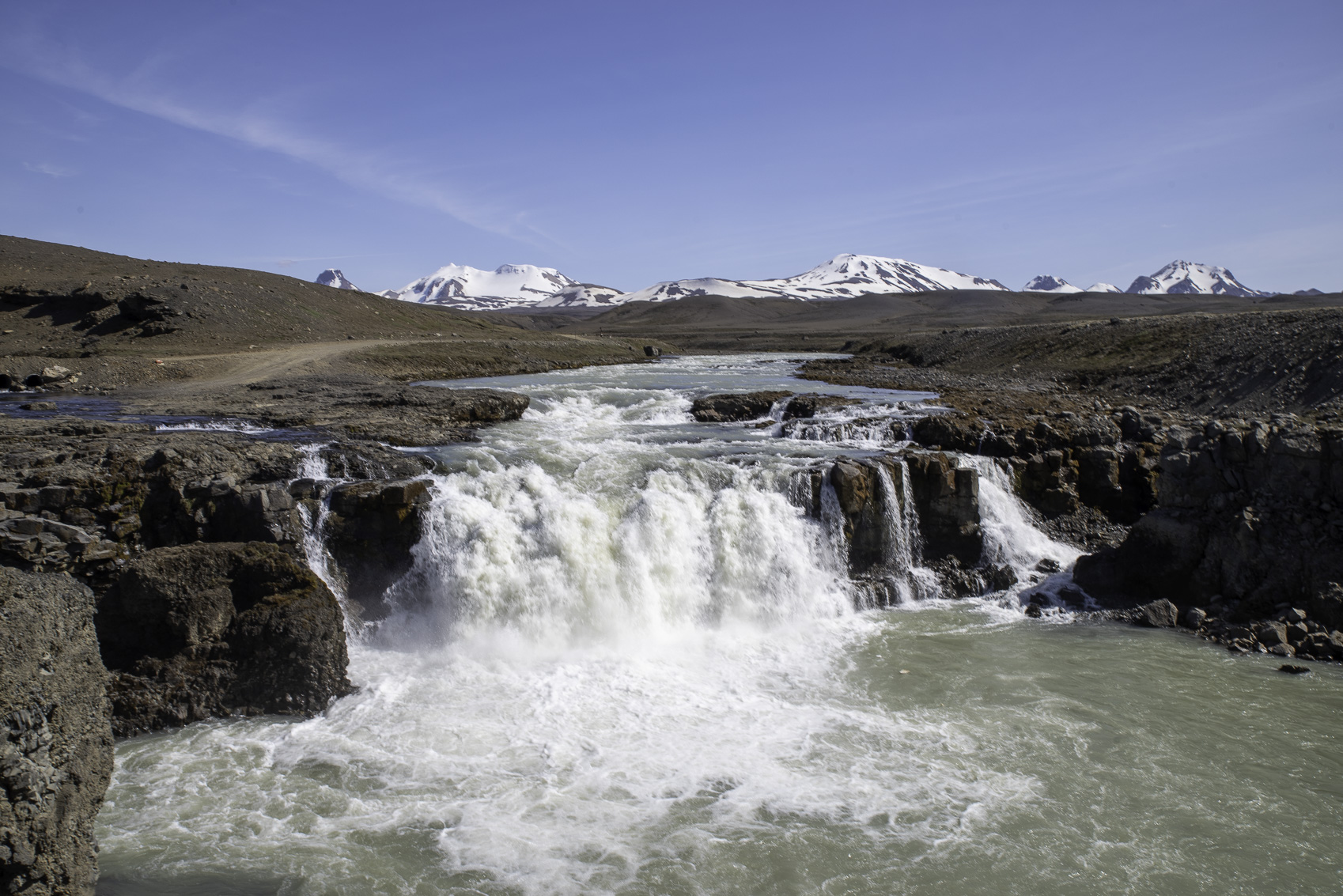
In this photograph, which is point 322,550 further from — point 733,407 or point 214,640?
point 733,407

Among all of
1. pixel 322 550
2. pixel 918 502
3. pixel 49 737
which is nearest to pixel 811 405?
pixel 918 502

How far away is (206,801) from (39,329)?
38.6 meters

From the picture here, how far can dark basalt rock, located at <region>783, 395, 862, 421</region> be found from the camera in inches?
943

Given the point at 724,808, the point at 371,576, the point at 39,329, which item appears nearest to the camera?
the point at 724,808

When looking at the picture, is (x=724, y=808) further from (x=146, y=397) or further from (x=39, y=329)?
(x=39, y=329)

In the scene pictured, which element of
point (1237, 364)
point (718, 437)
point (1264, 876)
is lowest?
point (1264, 876)

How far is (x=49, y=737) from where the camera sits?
6.05 meters

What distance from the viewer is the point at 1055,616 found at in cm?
1425

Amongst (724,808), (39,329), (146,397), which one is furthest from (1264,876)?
(39,329)

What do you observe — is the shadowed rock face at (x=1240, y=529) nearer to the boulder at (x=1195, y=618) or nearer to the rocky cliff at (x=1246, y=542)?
the rocky cliff at (x=1246, y=542)

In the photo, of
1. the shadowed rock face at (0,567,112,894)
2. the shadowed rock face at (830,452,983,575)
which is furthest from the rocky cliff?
the shadowed rock face at (0,567,112,894)

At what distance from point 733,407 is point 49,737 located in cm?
2075

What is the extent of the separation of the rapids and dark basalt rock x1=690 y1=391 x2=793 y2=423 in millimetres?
8368

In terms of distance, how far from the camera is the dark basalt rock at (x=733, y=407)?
81.5 ft
